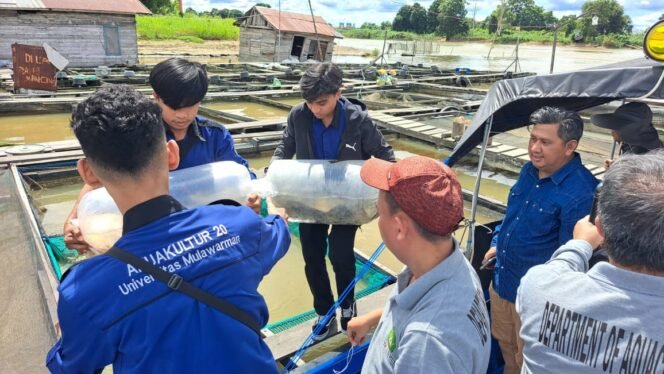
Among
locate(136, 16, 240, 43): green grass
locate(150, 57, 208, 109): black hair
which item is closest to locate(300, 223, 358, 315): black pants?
locate(150, 57, 208, 109): black hair

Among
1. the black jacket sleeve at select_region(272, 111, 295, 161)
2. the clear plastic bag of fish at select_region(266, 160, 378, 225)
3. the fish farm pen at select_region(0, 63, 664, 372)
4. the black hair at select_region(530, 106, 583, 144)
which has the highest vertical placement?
the black hair at select_region(530, 106, 583, 144)

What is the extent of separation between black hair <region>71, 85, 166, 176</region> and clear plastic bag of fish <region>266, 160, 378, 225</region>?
1.64 m

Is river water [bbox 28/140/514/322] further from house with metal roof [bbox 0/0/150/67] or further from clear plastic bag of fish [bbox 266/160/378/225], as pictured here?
house with metal roof [bbox 0/0/150/67]

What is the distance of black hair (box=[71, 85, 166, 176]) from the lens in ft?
3.93

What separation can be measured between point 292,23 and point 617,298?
2512 centimetres

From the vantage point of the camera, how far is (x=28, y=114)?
11141mm

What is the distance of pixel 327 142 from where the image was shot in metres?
2.98

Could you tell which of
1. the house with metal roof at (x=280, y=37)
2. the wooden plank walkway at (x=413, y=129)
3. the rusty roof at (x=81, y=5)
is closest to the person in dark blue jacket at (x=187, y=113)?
the wooden plank walkway at (x=413, y=129)

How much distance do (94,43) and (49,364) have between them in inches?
788

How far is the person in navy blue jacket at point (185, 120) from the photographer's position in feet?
6.76

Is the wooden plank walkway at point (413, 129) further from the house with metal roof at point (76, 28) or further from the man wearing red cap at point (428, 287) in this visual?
the house with metal roof at point (76, 28)

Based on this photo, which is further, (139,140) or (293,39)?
(293,39)

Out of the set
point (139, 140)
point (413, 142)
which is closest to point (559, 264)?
point (139, 140)

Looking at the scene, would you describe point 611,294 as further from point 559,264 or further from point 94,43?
point 94,43
